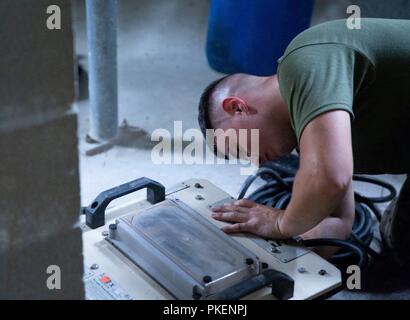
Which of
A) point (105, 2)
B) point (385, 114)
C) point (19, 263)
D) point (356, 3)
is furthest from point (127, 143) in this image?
point (19, 263)

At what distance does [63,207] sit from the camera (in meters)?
0.83

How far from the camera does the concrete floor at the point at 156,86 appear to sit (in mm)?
2104

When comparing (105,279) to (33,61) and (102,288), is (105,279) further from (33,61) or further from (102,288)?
(33,61)

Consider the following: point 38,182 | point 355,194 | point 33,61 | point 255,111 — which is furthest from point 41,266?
point 355,194

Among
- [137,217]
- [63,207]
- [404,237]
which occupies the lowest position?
[404,237]

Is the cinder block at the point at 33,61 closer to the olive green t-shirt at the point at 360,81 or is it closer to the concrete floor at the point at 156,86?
the olive green t-shirt at the point at 360,81

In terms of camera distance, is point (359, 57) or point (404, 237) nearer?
point (359, 57)

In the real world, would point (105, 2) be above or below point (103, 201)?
above

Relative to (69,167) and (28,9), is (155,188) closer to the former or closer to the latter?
(69,167)

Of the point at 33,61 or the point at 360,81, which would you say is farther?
the point at 360,81

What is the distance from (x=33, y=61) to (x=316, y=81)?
0.59 metres

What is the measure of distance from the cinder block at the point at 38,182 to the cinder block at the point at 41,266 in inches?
0.5

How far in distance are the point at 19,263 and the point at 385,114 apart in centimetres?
84

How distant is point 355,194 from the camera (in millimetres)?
1882
